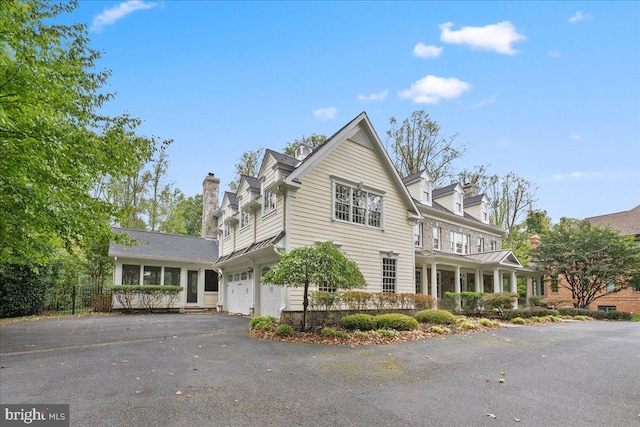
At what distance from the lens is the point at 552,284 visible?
29969 mm

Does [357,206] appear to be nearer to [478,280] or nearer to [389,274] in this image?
[389,274]

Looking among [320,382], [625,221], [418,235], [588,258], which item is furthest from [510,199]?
[320,382]

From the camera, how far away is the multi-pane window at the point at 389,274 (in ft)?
50.3

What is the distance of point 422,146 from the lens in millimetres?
30891

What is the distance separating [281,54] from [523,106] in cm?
1057

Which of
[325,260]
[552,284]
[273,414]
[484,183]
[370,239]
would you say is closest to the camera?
[273,414]

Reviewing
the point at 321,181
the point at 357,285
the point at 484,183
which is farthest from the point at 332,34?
the point at 484,183

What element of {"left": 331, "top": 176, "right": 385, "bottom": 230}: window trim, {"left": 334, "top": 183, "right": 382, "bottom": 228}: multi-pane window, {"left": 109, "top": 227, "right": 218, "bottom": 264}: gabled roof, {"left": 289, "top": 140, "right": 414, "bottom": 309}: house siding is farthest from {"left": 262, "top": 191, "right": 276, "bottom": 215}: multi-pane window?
{"left": 109, "top": 227, "right": 218, "bottom": 264}: gabled roof

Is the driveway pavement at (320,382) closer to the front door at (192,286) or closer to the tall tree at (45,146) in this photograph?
the tall tree at (45,146)

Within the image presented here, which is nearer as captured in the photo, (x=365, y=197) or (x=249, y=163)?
(x=365, y=197)

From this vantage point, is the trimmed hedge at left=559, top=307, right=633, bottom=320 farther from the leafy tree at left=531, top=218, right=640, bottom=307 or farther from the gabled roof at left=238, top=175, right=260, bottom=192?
the gabled roof at left=238, top=175, right=260, bottom=192

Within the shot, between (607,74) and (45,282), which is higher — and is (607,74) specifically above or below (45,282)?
above

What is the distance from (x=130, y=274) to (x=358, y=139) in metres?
14.1

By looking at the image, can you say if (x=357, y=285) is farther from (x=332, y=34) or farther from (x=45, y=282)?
(x=45, y=282)
